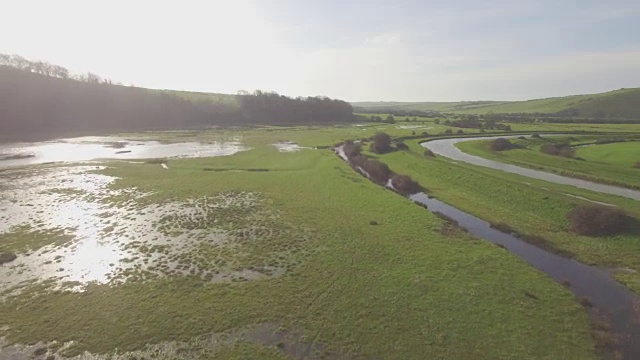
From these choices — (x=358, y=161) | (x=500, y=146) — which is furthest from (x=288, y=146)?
(x=500, y=146)

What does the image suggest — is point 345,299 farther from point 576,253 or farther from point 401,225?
point 576,253

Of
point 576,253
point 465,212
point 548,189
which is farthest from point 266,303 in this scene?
point 548,189

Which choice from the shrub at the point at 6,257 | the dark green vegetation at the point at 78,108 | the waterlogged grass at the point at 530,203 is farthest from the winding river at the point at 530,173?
the dark green vegetation at the point at 78,108

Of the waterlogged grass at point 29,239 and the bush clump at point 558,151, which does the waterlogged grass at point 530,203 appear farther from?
the waterlogged grass at point 29,239

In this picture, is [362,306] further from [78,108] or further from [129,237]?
[78,108]

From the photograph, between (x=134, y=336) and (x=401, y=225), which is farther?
(x=401, y=225)

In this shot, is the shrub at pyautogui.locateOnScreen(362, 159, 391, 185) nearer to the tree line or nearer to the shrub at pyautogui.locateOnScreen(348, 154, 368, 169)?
the shrub at pyautogui.locateOnScreen(348, 154, 368, 169)
